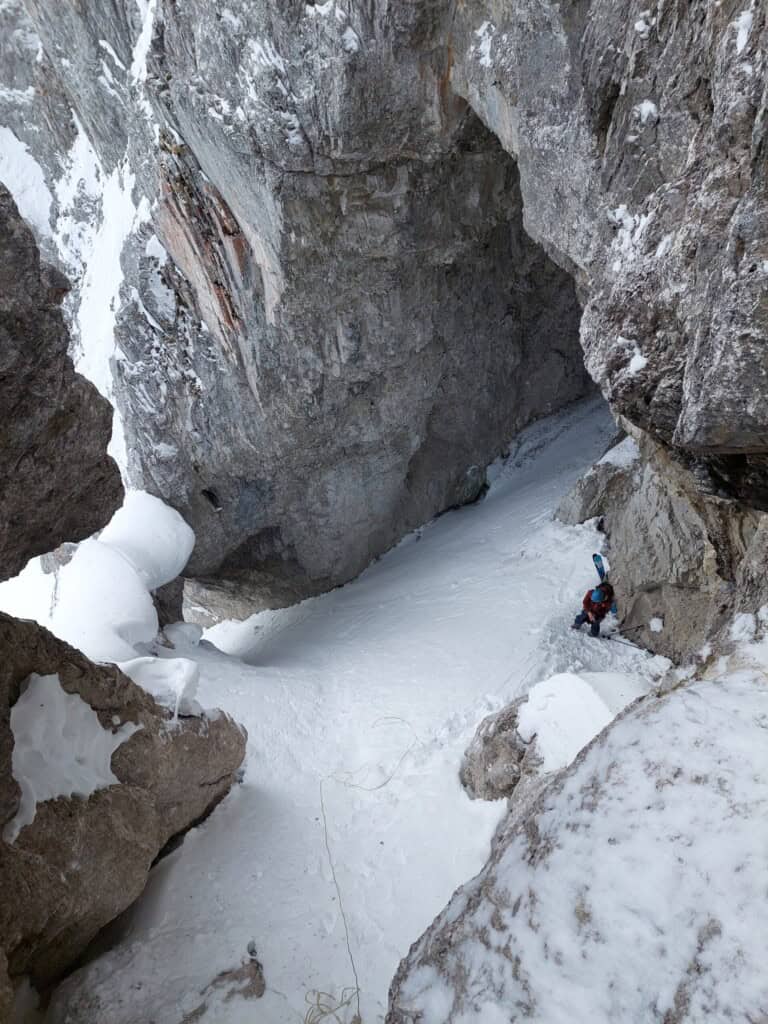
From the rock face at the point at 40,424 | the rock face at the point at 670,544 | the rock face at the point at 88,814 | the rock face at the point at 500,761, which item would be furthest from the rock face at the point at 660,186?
the rock face at the point at 88,814

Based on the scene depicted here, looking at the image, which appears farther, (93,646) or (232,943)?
(93,646)

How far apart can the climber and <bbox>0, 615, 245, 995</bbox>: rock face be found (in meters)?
5.90

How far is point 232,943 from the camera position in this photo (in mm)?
5305

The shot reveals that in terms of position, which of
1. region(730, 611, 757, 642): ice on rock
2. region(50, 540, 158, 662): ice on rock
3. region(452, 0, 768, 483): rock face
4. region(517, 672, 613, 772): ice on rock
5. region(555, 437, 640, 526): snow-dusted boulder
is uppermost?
region(452, 0, 768, 483): rock face

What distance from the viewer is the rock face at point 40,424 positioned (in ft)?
12.3

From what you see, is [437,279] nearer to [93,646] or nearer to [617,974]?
[93,646]

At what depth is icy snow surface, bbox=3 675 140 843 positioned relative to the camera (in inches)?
187

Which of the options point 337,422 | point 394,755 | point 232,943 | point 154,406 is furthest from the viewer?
point 337,422

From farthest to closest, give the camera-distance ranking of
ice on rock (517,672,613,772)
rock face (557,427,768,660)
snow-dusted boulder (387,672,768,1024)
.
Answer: ice on rock (517,672,613,772)
rock face (557,427,768,660)
snow-dusted boulder (387,672,768,1024)

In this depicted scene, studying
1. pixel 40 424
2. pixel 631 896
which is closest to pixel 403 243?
pixel 40 424

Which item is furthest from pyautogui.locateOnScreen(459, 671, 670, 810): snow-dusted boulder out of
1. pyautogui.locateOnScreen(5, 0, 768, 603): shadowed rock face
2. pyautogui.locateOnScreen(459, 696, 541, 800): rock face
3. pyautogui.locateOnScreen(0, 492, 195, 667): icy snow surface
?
pyautogui.locateOnScreen(0, 492, 195, 667): icy snow surface

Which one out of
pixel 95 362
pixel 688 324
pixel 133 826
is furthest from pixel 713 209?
pixel 95 362

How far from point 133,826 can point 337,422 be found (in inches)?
346

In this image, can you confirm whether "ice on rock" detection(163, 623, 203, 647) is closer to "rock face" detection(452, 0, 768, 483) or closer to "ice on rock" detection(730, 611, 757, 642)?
"rock face" detection(452, 0, 768, 483)
